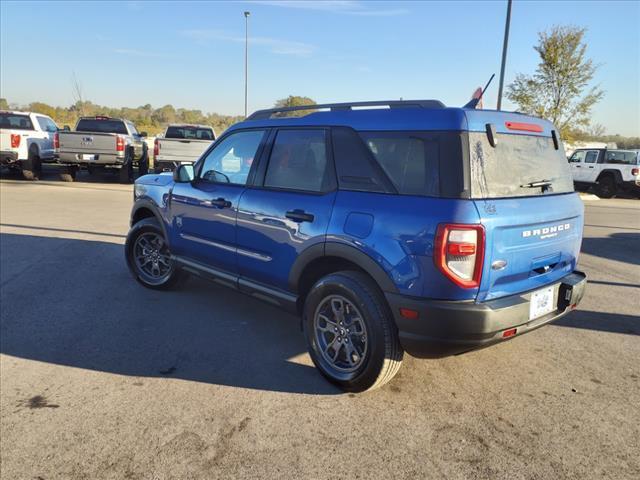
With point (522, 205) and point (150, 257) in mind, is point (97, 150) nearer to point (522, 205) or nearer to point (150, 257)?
point (150, 257)

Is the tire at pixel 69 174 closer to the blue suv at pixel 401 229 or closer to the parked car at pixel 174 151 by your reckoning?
the parked car at pixel 174 151

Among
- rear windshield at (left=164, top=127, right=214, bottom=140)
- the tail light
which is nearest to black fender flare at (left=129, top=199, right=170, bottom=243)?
the tail light

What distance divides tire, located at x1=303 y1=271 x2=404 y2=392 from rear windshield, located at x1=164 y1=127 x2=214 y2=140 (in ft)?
45.4

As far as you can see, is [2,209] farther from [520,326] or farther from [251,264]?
[520,326]

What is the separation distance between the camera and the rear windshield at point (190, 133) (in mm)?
16078

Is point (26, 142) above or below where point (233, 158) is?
above

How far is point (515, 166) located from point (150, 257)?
4003 millimetres

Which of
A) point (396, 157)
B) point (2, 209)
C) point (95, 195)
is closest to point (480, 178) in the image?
point (396, 157)

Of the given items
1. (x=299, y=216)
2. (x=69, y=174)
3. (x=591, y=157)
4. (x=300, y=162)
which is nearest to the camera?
(x=299, y=216)

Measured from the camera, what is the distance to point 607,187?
1845cm

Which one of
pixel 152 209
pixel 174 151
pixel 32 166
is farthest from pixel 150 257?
pixel 32 166

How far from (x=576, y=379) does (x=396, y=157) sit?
213 centimetres

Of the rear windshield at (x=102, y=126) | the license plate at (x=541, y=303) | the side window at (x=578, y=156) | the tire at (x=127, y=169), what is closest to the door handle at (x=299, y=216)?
the license plate at (x=541, y=303)

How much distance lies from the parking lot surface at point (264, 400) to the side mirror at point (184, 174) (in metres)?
1.27
